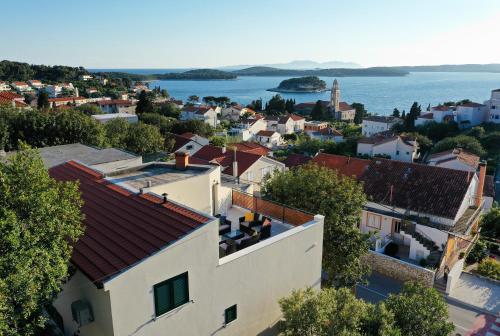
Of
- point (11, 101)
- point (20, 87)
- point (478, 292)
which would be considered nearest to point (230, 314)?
point (478, 292)

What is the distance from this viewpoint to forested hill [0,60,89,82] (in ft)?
452

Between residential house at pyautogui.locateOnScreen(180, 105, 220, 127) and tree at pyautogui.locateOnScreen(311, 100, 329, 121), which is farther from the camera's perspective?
tree at pyautogui.locateOnScreen(311, 100, 329, 121)

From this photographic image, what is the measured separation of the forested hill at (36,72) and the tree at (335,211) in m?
146

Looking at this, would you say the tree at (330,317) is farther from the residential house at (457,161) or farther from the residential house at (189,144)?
the residential house at (189,144)

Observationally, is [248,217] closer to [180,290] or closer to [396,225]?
[180,290]

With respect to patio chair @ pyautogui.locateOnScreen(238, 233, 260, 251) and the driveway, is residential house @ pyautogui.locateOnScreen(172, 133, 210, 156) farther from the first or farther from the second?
patio chair @ pyautogui.locateOnScreen(238, 233, 260, 251)

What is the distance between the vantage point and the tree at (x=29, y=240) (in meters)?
6.38

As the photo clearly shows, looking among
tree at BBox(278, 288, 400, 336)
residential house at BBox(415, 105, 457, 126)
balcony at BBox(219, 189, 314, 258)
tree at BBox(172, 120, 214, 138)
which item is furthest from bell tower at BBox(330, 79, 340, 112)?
tree at BBox(278, 288, 400, 336)

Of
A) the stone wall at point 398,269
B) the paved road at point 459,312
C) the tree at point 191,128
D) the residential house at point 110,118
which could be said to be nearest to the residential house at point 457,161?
the stone wall at point 398,269

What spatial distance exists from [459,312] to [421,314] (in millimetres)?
10680

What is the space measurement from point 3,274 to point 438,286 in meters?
20.7

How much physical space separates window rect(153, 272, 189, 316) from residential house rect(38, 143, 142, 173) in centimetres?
1042

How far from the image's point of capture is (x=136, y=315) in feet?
25.4

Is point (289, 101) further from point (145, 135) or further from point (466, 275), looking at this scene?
point (466, 275)
